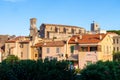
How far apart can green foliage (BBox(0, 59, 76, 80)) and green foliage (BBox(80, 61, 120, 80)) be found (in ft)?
9.59

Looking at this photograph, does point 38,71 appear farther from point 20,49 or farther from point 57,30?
point 57,30

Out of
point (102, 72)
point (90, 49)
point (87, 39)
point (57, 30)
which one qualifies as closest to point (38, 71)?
point (102, 72)

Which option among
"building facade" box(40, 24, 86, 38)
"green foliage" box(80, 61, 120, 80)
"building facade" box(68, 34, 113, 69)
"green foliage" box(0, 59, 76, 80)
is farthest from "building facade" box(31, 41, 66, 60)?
"green foliage" box(0, 59, 76, 80)

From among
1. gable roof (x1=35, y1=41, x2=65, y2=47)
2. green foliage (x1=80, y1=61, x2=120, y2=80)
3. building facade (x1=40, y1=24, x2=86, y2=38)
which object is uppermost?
building facade (x1=40, y1=24, x2=86, y2=38)

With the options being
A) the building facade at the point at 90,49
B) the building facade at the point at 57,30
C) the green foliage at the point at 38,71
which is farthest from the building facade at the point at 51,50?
the green foliage at the point at 38,71

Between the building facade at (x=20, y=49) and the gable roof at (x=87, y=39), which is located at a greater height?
the gable roof at (x=87, y=39)

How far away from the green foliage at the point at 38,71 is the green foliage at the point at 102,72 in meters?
2.92

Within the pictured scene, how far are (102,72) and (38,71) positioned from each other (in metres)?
7.14

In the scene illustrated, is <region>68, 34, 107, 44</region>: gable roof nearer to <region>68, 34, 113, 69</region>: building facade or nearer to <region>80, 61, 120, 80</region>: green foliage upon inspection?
<region>68, 34, 113, 69</region>: building facade

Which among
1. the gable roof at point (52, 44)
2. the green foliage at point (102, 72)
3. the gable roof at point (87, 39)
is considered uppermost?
the gable roof at point (87, 39)

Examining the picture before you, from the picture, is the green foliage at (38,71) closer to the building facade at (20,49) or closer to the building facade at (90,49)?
the building facade at (90,49)

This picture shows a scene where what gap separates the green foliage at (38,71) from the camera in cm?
3331

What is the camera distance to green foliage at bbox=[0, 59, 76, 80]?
33.3 metres

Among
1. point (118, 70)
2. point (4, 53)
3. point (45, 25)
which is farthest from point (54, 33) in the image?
point (118, 70)
